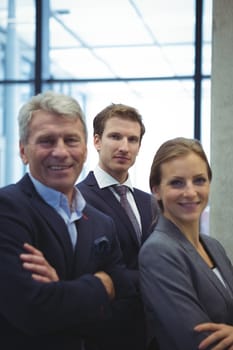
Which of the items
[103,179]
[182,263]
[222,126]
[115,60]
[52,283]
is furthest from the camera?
[115,60]

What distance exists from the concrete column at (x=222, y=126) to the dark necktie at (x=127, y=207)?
2.19 metres

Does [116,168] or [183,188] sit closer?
[183,188]

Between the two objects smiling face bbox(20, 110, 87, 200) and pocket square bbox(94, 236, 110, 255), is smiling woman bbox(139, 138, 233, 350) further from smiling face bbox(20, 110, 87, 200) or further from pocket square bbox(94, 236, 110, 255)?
smiling face bbox(20, 110, 87, 200)

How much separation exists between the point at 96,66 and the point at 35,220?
14.7 ft

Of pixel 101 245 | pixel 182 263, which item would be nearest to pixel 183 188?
pixel 182 263

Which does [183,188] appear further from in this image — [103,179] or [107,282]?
[103,179]

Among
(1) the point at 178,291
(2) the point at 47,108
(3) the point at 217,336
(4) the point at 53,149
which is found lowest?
(3) the point at 217,336

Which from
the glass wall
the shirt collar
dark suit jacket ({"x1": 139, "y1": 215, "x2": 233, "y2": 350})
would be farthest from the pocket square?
the glass wall

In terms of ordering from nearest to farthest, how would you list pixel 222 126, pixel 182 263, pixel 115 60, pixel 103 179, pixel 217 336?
pixel 217 336 → pixel 182 263 → pixel 103 179 → pixel 222 126 → pixel 115 60

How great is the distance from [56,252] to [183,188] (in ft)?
1.78

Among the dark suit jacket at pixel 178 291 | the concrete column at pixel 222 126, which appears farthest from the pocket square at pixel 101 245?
the concrete column at pixel 222 126

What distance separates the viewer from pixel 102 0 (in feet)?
20.0

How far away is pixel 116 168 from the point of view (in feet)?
8.38

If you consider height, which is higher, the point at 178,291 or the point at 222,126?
the point at 222,126
